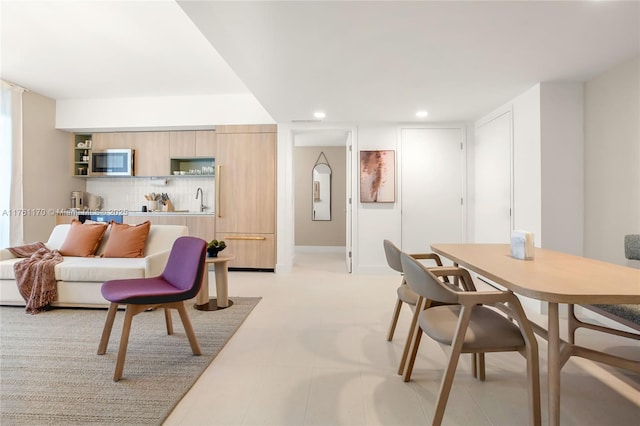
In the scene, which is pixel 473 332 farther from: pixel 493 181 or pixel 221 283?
pixel 493 181

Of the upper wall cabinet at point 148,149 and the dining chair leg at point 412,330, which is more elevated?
the upper wall cabinet at point 148,149

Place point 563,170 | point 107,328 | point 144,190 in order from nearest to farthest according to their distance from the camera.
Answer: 1. point 107,328
2. point 563,170
3. point 144,190

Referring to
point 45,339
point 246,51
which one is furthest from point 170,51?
point 45,339

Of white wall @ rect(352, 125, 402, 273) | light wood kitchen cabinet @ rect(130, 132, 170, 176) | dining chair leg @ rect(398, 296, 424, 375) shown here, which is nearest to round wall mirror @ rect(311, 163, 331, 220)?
white wall @ rect(352, 125, 402, 273)

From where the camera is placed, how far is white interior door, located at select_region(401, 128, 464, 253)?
414 cm

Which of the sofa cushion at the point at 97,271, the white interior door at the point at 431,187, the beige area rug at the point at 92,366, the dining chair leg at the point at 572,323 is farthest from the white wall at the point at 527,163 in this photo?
the sofa cushion at the point at 97,271

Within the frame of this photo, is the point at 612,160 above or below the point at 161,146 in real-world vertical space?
below

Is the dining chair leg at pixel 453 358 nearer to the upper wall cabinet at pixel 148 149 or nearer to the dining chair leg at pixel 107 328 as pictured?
the dining chair leg at pixel 107 328

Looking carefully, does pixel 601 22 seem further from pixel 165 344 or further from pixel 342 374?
pixel 165 344

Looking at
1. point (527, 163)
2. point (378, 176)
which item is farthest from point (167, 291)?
point (527, 163)

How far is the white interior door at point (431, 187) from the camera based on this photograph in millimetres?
4137

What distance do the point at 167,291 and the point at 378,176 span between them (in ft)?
10.6

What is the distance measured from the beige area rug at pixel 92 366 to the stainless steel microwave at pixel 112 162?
258 cm

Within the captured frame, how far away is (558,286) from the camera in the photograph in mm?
1080
